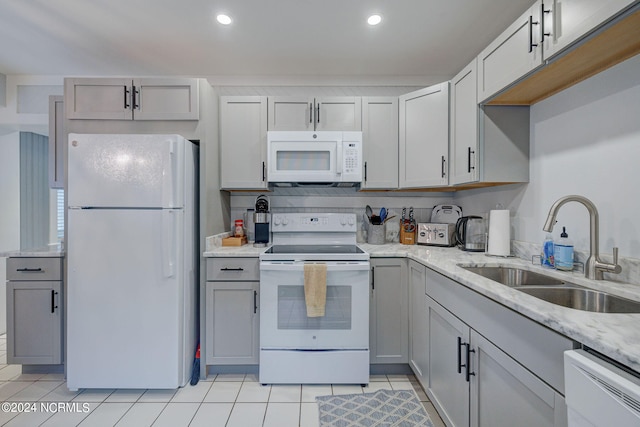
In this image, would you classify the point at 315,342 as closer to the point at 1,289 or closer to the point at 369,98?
the point at 369,98

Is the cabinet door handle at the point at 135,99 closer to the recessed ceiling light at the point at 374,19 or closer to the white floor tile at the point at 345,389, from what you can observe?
the recessed ceiling light at the point at 374,19

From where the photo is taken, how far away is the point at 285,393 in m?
1.96

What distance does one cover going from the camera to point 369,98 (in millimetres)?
2486

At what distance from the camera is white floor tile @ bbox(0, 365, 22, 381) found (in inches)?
84.7

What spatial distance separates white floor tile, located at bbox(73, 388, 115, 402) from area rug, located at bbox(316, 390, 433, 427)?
1.41 meters

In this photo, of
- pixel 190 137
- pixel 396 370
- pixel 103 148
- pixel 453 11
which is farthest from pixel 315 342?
pixel 453 11

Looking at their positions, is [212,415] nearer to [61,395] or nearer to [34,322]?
[61,395]

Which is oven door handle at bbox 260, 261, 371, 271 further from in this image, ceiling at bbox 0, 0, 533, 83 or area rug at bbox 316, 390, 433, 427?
ceiling at bbox 0, 0, 533, 83

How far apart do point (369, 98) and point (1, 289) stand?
13.8 ft

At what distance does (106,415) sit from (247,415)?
0.85 metres

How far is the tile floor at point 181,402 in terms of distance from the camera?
1.71m

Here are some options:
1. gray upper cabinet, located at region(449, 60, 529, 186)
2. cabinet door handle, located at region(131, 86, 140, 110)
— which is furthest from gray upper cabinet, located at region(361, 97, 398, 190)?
cabinet door handle, located at region(131, 86, 140, 110)

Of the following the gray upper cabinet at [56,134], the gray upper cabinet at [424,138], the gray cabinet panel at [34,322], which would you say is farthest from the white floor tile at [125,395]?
the gray upper cabinet at [424,138]

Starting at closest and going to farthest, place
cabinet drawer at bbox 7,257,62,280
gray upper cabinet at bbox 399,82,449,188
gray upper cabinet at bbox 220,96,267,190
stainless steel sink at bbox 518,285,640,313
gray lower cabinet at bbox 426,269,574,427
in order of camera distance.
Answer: gray lower cabinet at bbox 426,269,574,427, stainless steel sink at bbox 518,285,640,313, cabinet drawer at bbox 7,257,62,280, gray upper cabinet at bbox 399,82,449,188, gray upper cabinet at bbox 220,96,267,190
